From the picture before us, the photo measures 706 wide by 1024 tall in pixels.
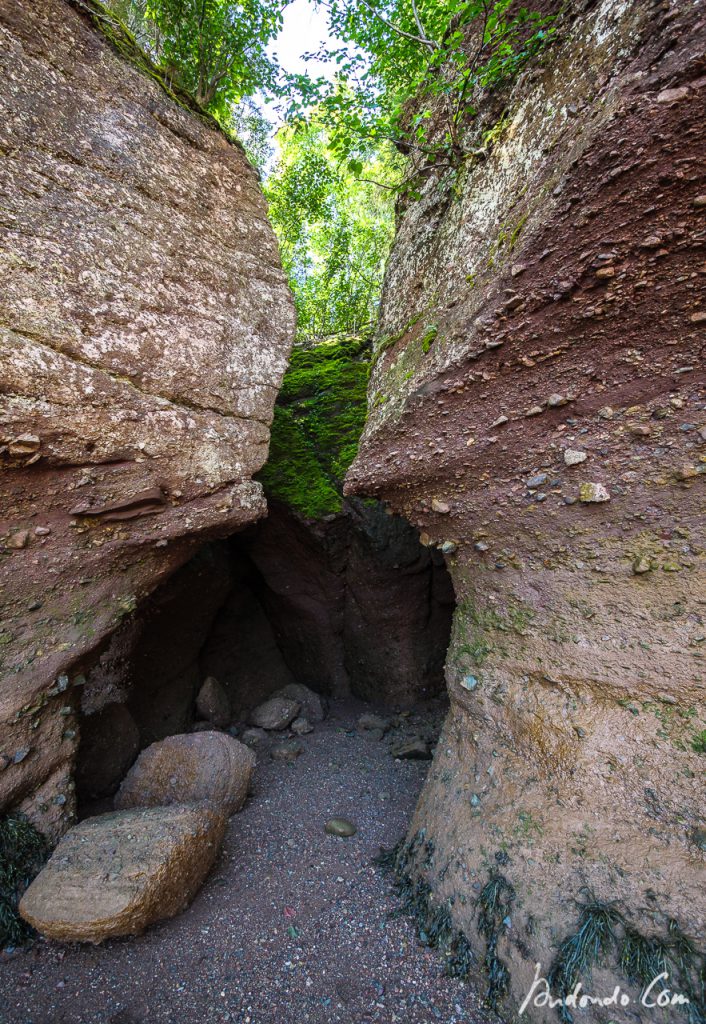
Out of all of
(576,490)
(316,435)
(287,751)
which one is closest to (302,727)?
(287,751)

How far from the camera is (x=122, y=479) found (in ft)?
9.74

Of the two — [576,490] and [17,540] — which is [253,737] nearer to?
[17,540]

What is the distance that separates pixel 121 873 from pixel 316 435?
426 cm

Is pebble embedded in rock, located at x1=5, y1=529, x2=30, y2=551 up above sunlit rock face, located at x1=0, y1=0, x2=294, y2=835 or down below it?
below

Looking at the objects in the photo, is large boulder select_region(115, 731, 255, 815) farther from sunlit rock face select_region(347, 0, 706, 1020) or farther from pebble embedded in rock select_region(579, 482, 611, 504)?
pebble embedded in rock select_region(579, 482, 611, 504)

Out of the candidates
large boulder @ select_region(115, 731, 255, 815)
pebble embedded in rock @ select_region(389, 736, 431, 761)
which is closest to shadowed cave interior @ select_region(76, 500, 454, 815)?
pebble embedded in rock @ select_region(389, 736, 431, 761)

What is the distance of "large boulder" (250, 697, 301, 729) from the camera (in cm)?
505

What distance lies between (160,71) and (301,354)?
288 cm

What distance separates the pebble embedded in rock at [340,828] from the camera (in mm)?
3385

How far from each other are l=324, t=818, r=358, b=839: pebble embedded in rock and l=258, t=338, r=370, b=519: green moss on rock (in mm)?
2918

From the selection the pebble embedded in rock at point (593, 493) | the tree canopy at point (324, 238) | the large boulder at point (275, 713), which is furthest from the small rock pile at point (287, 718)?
the tree canopy at point (324, 238)

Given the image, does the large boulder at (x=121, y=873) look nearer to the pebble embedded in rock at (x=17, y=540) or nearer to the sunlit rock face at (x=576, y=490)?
the sunlit rock face at (x=576, y=490)

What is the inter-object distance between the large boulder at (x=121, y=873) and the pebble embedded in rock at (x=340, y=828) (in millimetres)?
957

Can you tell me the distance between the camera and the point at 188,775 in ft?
10.7
